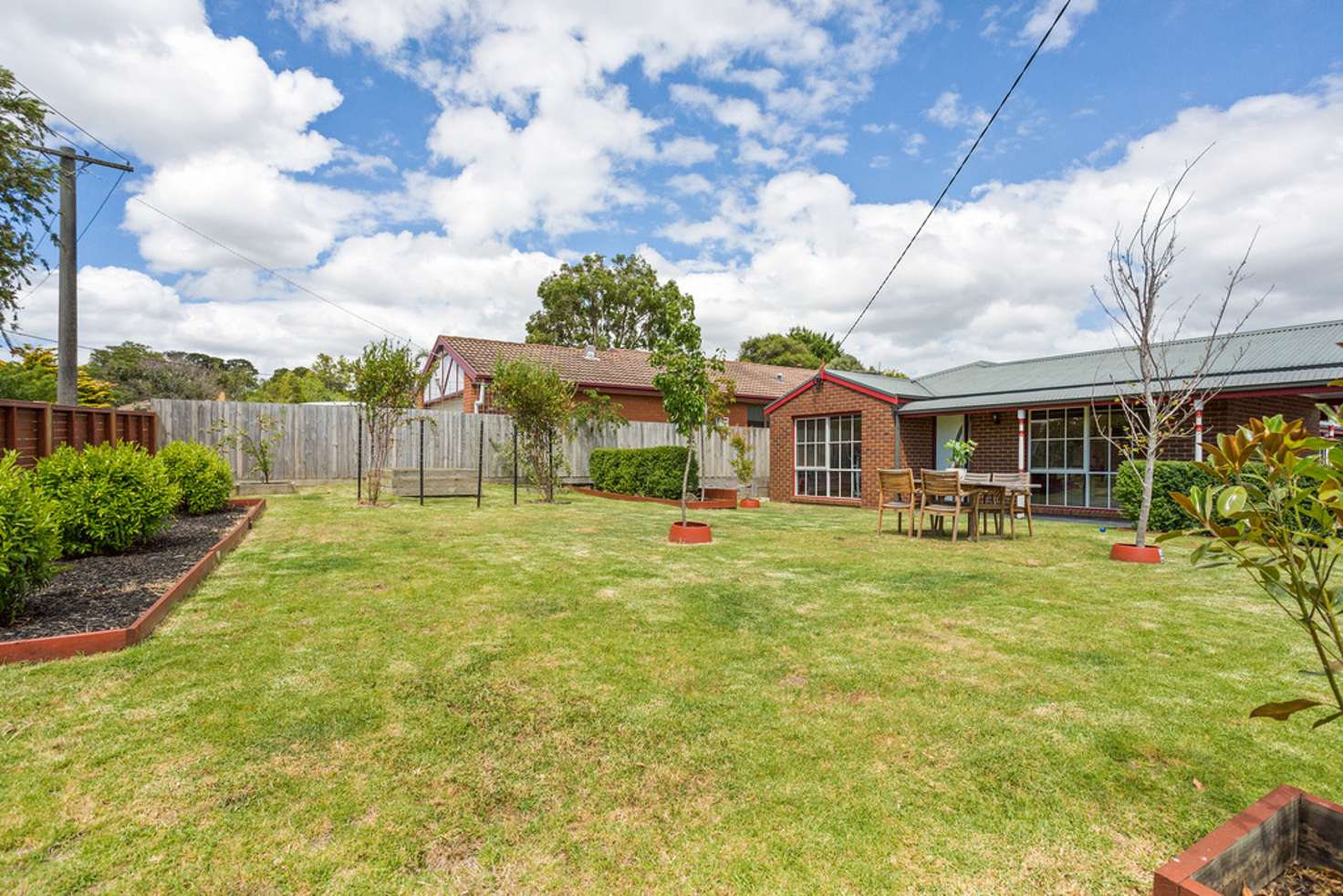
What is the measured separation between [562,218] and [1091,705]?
62.5 feet

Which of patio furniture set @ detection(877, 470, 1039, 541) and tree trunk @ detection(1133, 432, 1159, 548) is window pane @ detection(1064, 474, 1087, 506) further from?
tree trunk @ detection(1133, 432, 1159, 548)

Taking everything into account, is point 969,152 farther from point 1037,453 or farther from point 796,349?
point 796,349

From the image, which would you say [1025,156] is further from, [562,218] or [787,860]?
[562,218]

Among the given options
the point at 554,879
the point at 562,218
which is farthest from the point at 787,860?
the point at 562,218

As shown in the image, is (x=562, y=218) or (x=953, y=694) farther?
(x=562, y=218)

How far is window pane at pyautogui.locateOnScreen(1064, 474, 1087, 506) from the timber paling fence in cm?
667

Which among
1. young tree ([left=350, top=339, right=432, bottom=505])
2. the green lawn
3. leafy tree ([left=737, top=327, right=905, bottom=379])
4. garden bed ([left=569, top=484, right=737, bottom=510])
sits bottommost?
the green lawn

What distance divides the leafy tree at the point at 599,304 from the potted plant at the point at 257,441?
25186 millimetres

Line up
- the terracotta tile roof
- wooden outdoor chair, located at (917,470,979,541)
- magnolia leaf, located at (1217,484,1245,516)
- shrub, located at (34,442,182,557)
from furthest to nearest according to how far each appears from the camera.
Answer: the terracotta tile roof, wooden outdoor chair, located at (917,470,979,541), shrub, located at (34,442,182,557), magnolia leaf, located at (1217,484,1245,516)

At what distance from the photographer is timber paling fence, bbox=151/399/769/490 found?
1470cm

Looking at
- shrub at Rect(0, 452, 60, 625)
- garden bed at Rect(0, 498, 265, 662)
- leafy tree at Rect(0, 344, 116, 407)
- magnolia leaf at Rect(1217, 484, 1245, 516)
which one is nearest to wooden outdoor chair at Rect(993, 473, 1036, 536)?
magnolia leaf at Rect(1217, 484, 1245, 516)

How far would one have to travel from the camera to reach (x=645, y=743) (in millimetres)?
2727

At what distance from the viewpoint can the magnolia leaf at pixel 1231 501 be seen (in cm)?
133

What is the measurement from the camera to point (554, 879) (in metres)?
1.91
